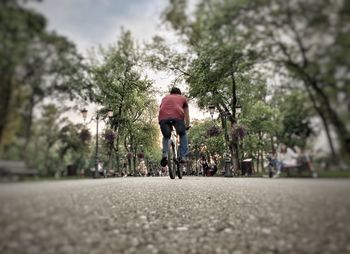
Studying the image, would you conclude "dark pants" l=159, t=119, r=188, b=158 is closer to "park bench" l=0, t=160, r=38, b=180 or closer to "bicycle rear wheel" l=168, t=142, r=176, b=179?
"bicycle rear wheel" l=168, t=142, r=176, b=179

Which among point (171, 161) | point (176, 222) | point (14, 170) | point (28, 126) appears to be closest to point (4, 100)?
point (28, 126)

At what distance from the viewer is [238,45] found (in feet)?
9.20

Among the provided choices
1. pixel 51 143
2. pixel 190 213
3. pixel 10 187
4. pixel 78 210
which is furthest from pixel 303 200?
pixel 190 213

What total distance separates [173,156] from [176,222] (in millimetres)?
3214

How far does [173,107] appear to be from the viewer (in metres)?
4.54

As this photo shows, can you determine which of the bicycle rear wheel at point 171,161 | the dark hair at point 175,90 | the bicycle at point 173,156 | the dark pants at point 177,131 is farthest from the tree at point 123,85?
the bicycle rear wheel at point 171,161

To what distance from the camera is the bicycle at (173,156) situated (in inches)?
252

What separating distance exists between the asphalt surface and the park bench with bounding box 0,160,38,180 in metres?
0.04

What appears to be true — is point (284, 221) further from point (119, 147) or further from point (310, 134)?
point (119, 147)

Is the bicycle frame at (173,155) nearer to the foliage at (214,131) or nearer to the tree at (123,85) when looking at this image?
the foliage at (214,131)

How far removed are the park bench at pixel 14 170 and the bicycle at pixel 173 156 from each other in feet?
11.8

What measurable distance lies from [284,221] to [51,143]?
164 centimetres

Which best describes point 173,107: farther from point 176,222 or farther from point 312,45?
point 312,45

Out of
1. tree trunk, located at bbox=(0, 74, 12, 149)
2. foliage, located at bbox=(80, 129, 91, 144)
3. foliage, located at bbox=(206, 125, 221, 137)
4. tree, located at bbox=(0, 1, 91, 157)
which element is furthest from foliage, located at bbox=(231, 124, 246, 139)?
tree trunk, located at bbox=(0, 74, 12, 149)
